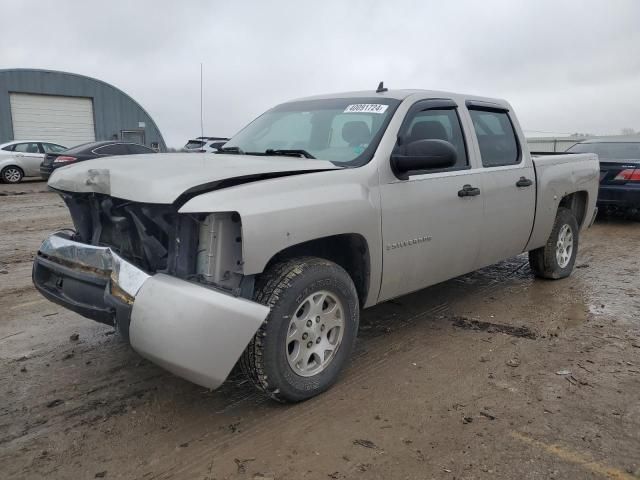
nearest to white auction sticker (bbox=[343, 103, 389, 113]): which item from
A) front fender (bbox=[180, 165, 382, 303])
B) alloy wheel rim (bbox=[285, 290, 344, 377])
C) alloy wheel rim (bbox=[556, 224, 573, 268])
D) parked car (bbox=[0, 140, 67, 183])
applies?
front fender (bbox=[180, 165, 382, 303])

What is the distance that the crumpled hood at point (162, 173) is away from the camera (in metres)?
2.86

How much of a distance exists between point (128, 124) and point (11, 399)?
30.0 m

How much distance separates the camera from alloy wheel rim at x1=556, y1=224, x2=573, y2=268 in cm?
599

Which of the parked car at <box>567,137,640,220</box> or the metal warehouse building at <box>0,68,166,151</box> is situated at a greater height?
the metal warehouse building at <box>0,68,166,151</box>

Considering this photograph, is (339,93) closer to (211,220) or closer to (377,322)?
(377,322)

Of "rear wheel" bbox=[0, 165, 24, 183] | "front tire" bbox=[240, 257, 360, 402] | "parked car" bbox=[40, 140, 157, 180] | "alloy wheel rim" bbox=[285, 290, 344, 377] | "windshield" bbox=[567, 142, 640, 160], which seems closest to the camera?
"front tire" bbox=[240, 257, 360, 402]

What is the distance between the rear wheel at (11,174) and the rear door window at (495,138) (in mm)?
18331

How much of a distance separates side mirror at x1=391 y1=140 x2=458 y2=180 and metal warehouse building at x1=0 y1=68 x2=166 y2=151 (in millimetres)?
26223

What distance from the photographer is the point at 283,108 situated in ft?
15.9

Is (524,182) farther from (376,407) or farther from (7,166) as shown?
(7,166)

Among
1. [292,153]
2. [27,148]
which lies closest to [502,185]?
[292,153]

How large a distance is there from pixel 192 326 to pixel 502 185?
313 cm

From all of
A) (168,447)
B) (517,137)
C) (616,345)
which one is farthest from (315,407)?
(517,137)

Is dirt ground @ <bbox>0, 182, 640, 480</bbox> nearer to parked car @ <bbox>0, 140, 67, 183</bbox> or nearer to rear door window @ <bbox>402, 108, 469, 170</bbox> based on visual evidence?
rear door window @ <bbox>402, 108, 469, 170</bbox>
